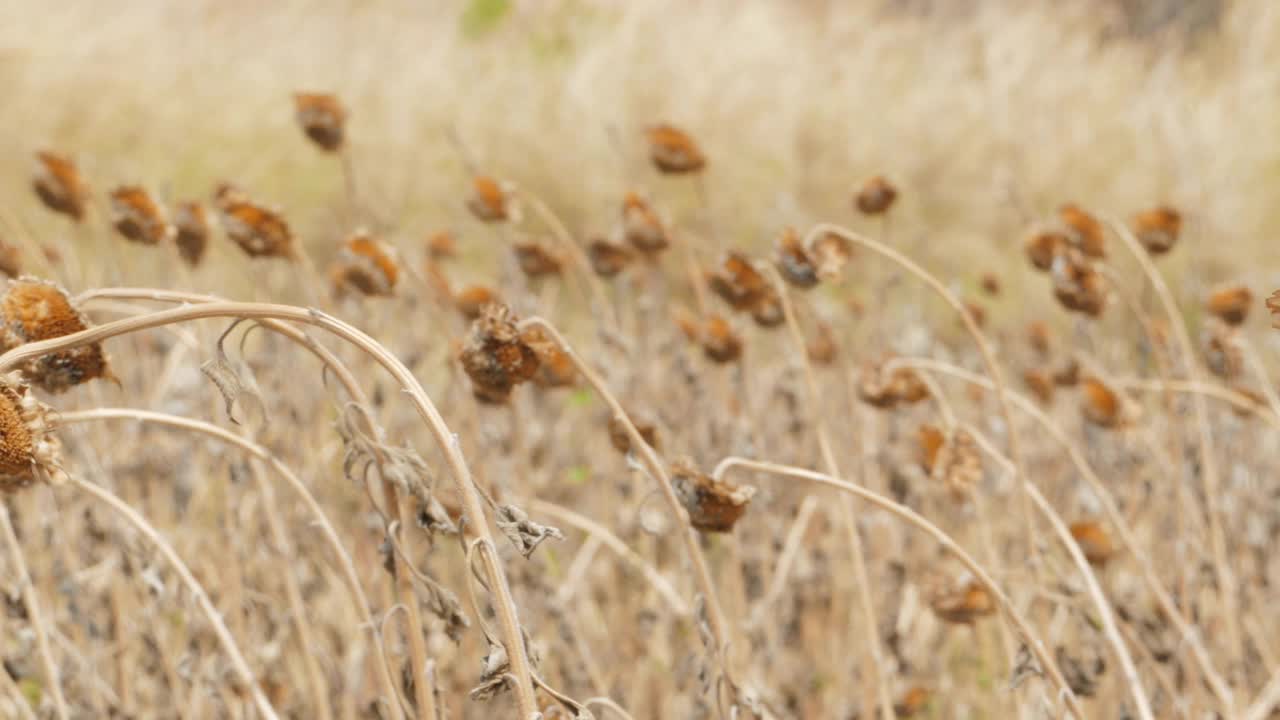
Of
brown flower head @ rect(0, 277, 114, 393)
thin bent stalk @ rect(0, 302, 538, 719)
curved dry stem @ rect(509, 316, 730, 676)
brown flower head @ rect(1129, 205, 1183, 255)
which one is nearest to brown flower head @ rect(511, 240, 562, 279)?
brown flower head @ rect(1129, 205, 1183, 255)

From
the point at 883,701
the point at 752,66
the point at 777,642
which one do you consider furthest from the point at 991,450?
the point at 752,66

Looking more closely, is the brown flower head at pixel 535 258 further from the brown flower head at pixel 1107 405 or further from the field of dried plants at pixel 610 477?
the brown flower head at pixel 1107 405

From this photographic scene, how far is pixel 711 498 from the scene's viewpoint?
2.94 feet

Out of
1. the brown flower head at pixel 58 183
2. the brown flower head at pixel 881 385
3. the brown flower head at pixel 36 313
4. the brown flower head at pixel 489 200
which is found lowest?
the brown flower head at pixel 881 385

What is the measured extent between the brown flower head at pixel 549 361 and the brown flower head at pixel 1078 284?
1.75 feet

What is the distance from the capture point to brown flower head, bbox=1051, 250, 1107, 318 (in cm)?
134

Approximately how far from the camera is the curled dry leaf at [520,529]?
65 cm

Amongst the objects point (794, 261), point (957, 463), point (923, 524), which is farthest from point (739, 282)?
point (923, 524)

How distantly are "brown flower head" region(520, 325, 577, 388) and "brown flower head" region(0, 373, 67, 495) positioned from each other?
12.6 inches

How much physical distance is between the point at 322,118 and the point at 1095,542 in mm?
1065

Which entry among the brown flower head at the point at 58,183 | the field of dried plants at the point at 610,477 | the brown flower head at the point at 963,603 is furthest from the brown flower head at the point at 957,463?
the brown flower head at the point at 58,183

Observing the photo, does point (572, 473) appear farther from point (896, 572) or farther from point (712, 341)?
point (712, 341)

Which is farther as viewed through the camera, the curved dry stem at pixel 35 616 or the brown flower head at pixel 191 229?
the brown flower head at pixel 191 229

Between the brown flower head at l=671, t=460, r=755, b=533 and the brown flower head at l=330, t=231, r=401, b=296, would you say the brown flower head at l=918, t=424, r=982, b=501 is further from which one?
the brown flower head at l=330, t=231, r=401, b=296
